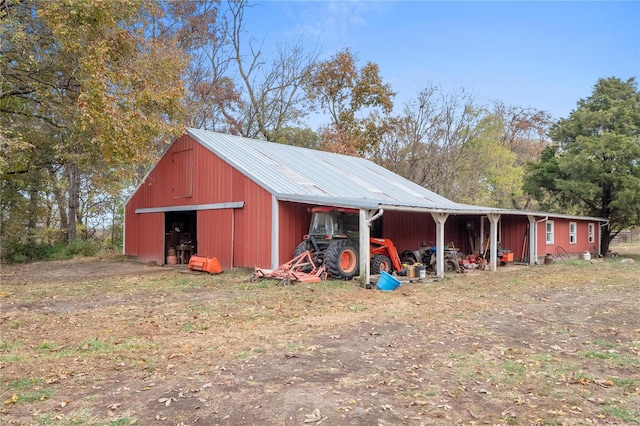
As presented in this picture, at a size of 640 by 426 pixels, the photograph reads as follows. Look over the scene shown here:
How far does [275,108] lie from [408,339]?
26.0 m

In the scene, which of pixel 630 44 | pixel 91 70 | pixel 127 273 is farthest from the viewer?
pixel 630 44

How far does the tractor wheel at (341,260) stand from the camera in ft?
40.6

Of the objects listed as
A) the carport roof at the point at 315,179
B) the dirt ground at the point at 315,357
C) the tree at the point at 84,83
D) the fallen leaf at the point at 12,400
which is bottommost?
the dirt ground at the point at 315,357

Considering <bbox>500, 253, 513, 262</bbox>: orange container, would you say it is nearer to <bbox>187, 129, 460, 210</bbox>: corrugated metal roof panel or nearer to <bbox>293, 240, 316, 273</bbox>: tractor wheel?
<bbox>187, 129, 460, 210</bbox>: corrugated metal roof panel

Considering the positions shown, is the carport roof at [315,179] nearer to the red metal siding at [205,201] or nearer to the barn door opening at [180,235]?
the red metal siding at [205,201]

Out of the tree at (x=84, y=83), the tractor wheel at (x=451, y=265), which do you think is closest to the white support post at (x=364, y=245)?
the tractor wheel at (x=451, y=265)

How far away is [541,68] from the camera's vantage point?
2066cm

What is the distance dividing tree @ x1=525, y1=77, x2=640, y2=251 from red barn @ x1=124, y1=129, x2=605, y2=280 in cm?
269

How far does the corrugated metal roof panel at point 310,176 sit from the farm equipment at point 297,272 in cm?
175

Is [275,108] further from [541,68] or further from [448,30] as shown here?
[541,68]

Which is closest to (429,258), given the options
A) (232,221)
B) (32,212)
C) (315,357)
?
(232,221)

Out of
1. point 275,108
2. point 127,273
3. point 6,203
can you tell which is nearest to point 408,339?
point 127,273

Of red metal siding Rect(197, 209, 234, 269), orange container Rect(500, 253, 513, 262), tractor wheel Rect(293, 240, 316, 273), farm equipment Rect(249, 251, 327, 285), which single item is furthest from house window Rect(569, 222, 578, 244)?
red metal siding Rect(197, 209, 234, 269)

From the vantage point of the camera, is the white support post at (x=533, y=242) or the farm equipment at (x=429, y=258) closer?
the farm equipment at (x=429, y=258)
